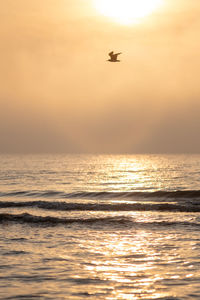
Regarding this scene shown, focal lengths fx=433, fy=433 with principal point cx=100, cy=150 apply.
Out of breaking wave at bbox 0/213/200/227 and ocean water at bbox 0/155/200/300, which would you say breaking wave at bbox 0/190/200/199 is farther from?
breaking wave at bbox 0/213/200/227

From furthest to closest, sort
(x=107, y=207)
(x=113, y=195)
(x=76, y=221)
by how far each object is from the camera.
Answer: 1. (x=113, y=195)
2. (x=107, y=207)
3. (x=76, y=221)

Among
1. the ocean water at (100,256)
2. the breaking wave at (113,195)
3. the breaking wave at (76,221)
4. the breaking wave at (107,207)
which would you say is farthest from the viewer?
the breaking wave at (113,195)

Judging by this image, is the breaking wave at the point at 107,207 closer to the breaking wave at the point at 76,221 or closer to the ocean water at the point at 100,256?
the ocean water at the point at 100,256

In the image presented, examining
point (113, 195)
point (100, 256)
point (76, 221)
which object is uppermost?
point (100, 256)

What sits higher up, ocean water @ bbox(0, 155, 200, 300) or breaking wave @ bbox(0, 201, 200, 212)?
ocean water @ bbox(0, 155, 200, 300)

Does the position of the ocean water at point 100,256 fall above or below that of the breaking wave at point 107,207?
above

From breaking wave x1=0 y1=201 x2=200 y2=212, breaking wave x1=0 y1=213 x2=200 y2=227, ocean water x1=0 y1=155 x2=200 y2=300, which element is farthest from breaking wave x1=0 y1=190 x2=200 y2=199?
breaking wave x1=0 y1=213 x2=200 y2=227

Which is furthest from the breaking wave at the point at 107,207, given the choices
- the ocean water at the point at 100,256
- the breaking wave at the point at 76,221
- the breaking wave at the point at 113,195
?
the breaking wave at the point at 113,195

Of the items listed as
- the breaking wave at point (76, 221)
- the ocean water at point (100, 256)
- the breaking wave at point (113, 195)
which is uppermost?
the ocean water at point (100, 256)

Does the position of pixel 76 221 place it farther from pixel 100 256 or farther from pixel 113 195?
pixel 113 195

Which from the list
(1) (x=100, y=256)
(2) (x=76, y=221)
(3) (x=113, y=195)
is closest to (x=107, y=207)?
(2) (x=76, y=221)

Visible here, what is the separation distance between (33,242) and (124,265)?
5167 millimetres

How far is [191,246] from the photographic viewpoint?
16.1 metres

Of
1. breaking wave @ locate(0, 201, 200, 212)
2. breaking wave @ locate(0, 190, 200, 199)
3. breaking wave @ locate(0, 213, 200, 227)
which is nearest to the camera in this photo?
breaking wave @ locate(0, 213, 200, 227)
